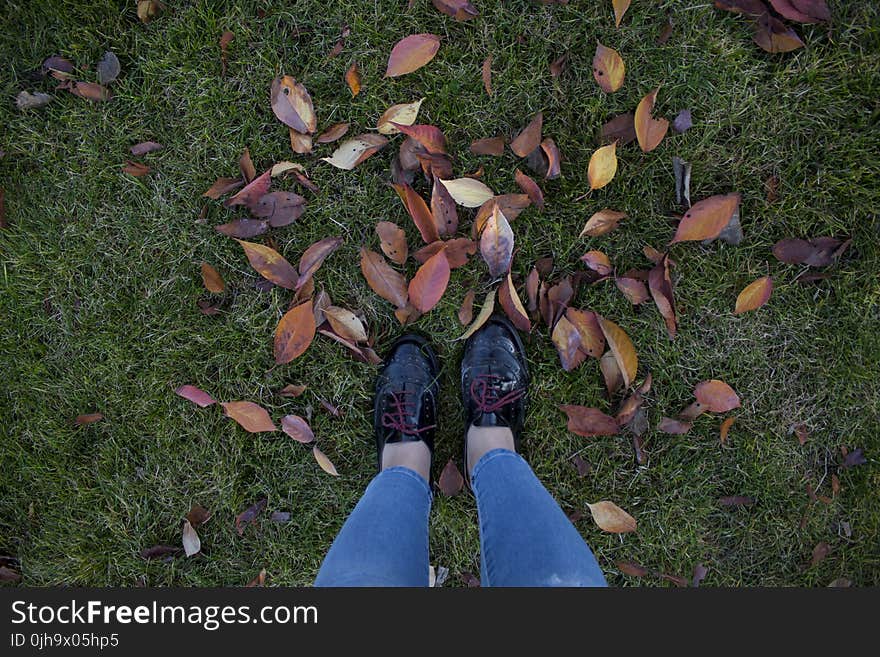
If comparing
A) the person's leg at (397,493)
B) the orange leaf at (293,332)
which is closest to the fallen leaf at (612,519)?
the person's leg at (397,493)

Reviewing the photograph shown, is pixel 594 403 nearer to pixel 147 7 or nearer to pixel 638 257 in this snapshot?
pixel 638 257

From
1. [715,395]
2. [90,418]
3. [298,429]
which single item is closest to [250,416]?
[298,429]

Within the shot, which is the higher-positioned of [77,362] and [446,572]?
[77,362]

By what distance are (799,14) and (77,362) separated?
8.51 ft

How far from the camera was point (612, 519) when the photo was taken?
1758 millimetres

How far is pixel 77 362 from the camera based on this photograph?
1.87 metres

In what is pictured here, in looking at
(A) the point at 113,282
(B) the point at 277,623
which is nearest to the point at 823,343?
(B) the point at 277,623

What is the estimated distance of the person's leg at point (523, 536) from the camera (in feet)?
3.95

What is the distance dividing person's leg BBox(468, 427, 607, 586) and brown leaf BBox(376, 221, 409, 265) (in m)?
0.71

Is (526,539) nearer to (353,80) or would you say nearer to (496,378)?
(496,378)

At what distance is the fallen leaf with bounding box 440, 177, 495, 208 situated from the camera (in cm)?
171

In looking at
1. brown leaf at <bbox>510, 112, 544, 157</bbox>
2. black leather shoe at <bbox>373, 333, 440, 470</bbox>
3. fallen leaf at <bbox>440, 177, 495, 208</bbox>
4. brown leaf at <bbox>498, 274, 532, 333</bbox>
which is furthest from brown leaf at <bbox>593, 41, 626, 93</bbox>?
black leather shoe at <bbox>373, 333, 440, 470</bbox>

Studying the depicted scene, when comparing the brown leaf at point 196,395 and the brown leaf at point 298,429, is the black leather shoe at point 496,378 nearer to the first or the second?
the brown leaf at point 298,429

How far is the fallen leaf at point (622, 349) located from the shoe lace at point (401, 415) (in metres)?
0.65
